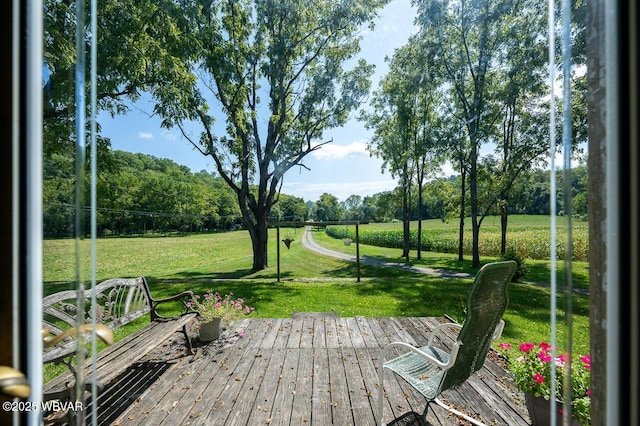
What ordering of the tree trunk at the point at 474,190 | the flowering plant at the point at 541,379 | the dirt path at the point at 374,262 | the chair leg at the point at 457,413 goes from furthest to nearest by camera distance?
the dirt path at the point at 374,262 → the tree trunk at the point at 474,190 → the chair leg at the point at 457,413 → the flowering plant at the point at 541,379

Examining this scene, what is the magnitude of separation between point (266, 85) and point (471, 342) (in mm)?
6545

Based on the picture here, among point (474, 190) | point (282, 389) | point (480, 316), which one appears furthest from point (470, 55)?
point (282, 389)

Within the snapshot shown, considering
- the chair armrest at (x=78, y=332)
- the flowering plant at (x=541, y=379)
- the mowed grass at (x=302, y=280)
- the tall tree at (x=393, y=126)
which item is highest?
the tall tree at (x=393, y=126)

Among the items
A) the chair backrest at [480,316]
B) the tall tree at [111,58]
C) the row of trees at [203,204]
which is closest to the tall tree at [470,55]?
the row of trees at [203,204]

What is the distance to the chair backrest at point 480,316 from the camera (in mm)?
1261

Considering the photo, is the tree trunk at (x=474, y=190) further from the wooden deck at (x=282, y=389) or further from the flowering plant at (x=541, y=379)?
the flowering plant at (x=541, y=379)

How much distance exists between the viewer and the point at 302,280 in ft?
18.6

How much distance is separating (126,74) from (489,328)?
15.3 ft

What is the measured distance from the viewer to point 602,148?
55 cm

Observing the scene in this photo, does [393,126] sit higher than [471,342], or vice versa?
[393,126]

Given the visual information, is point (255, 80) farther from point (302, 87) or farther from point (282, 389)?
point (282, 389)

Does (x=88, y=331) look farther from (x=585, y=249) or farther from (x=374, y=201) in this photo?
(x=374, y=201)

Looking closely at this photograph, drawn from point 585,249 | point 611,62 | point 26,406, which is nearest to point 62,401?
point 26,406

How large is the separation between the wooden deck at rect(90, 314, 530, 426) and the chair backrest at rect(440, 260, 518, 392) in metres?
0.37
